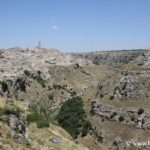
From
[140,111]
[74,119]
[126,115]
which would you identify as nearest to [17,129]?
[140,111]

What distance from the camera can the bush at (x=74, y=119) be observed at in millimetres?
107250

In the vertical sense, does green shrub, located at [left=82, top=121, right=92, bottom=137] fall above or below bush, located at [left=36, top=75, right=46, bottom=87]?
below

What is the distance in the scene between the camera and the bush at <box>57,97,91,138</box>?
352 feet

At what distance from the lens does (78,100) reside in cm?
13788

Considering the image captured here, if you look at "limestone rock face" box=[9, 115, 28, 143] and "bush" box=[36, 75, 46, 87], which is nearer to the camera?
"limestone rock face" box=[9, 115, 28, 143]

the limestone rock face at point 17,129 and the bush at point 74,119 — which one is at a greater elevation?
the limestone rock face at point 17,129

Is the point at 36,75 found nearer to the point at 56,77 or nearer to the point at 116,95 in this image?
the point at 56,77

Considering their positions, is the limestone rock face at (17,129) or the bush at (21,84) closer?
the limestone rock face at (17,129)

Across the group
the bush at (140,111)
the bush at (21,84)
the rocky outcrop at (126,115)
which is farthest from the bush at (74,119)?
the bush at (21,84)

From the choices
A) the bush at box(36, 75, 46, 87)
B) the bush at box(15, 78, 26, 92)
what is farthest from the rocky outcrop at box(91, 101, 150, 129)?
the bush at box(36, 75, 46, 87)

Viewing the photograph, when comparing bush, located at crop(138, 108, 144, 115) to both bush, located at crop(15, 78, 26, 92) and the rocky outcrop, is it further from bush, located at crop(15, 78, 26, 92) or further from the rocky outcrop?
bush, located at crop(15, 78, 26, 92)

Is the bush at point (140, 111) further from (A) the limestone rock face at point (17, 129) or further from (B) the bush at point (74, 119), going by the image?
(A) the limestone rock face at point (17, 129)

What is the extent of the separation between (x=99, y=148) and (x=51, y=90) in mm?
81157

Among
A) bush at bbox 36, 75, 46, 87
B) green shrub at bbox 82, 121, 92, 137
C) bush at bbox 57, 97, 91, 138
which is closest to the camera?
green shrub at bbox 82, 121, 92, 137
